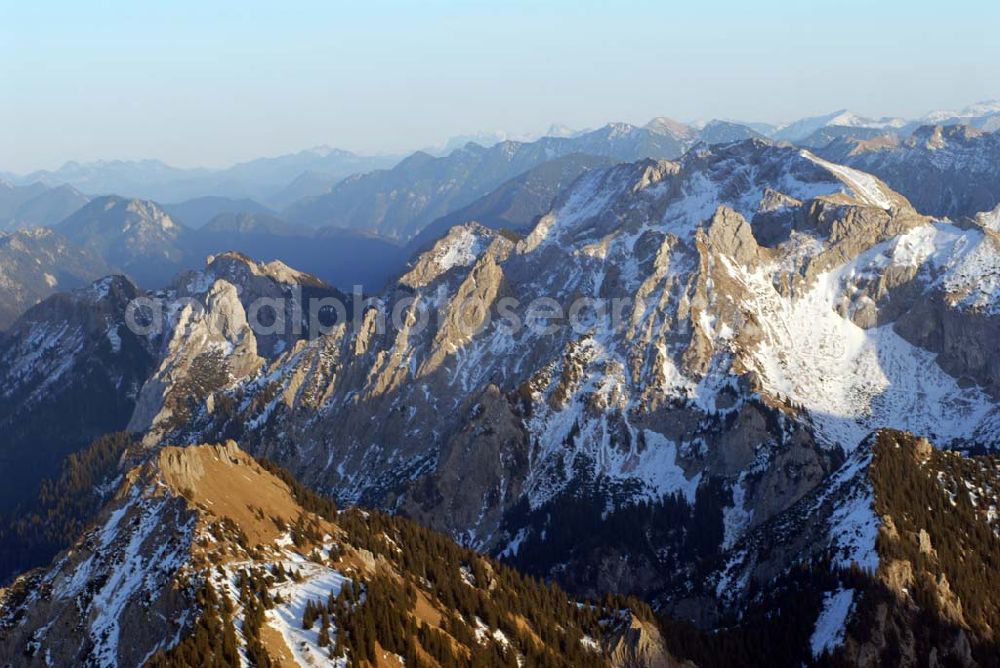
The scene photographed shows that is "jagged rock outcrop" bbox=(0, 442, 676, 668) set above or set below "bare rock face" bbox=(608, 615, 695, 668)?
above

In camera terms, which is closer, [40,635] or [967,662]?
[40,635]

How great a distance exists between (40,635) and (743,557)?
112991 mm

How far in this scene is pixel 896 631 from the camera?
135 meters

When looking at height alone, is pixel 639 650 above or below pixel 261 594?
below

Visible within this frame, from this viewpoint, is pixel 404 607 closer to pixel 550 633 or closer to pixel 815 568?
pixel 550 633

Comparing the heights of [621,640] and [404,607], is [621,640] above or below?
below

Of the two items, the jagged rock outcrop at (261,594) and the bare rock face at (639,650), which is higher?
the jagged rock outcrop at (261,594)

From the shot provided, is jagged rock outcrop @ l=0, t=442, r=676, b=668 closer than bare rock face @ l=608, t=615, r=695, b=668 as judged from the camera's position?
Yes

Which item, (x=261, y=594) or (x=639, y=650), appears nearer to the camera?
(x=261, y=594)

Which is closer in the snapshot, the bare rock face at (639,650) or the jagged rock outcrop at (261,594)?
the jagged rock outcrop at (261,594)

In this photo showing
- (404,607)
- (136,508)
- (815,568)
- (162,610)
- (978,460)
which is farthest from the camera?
(978,460)

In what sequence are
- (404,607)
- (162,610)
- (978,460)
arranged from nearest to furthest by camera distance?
(162,610), (404,607), (978,460)

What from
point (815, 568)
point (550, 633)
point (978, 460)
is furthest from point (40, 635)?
point (978, 460)

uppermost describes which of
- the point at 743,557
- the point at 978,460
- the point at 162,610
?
the point at 162,610
